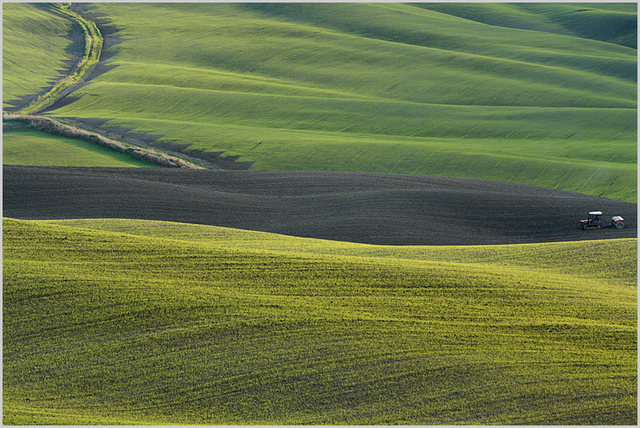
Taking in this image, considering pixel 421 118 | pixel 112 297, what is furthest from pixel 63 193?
pixel 421 118

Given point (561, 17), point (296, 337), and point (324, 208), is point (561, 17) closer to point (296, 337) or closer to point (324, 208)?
point (324, 208)

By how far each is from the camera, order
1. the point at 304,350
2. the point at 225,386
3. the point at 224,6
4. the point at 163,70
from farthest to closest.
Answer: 1. the point at 224,6
2. the point at 163,70
3. the point at 304,350
4. the point at 225,386

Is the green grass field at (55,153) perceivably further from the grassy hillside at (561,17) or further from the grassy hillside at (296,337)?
the grassy hillside at (561,17)

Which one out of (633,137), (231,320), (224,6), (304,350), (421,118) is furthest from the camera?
(224,6)

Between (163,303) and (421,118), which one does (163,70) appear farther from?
(163,303)

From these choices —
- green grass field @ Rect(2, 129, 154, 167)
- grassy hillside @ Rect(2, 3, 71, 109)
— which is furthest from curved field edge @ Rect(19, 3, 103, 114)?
green grass field @ Rect(2, 129, 154, 167)

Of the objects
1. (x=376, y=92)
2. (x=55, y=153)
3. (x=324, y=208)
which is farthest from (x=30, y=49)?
(x=324, y=208)
